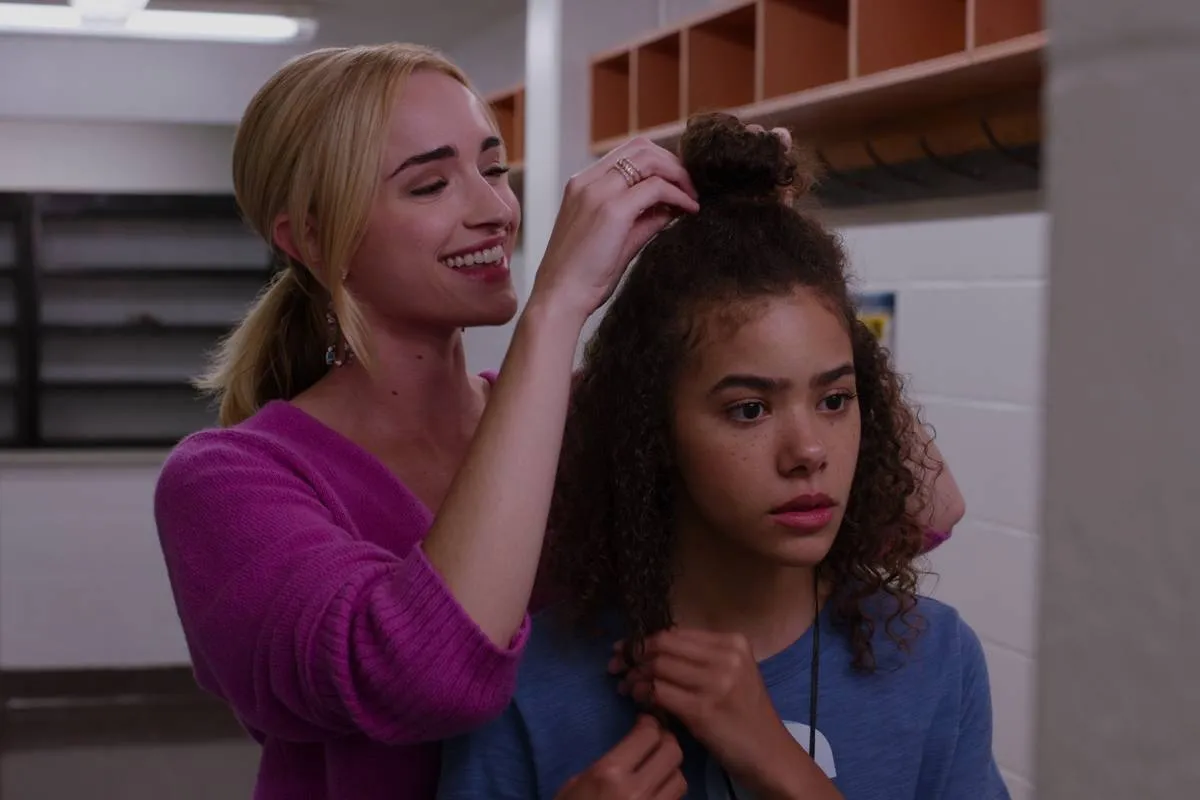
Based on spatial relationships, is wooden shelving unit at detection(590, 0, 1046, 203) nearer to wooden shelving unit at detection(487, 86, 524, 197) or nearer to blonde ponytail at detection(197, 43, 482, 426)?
blonde ponytail at detection(197, 43, 482, 426)

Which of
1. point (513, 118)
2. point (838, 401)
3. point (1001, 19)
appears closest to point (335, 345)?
point (838, 401)

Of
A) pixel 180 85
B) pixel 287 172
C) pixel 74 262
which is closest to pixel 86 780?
pixel 74 262

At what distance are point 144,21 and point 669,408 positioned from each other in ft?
15.1

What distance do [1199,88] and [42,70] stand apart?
23.8 ft

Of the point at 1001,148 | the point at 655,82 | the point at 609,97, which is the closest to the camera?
the point at 1001,148

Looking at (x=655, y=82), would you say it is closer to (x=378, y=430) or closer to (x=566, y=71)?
(x=566, y=71)

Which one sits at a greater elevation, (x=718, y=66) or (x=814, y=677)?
(x=718, y=66)

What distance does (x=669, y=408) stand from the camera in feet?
3.76

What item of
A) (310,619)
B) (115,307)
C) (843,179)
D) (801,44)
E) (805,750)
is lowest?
(805,750)

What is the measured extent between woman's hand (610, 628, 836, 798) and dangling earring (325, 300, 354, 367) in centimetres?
51

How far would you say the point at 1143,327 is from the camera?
8.4 inches

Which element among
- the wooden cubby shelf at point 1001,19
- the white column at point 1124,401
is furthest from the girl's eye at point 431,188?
the wooden cubby shelf at point 1001,19

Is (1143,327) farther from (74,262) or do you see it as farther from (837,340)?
(74,262)

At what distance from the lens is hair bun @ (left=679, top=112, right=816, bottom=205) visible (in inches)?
45.8
